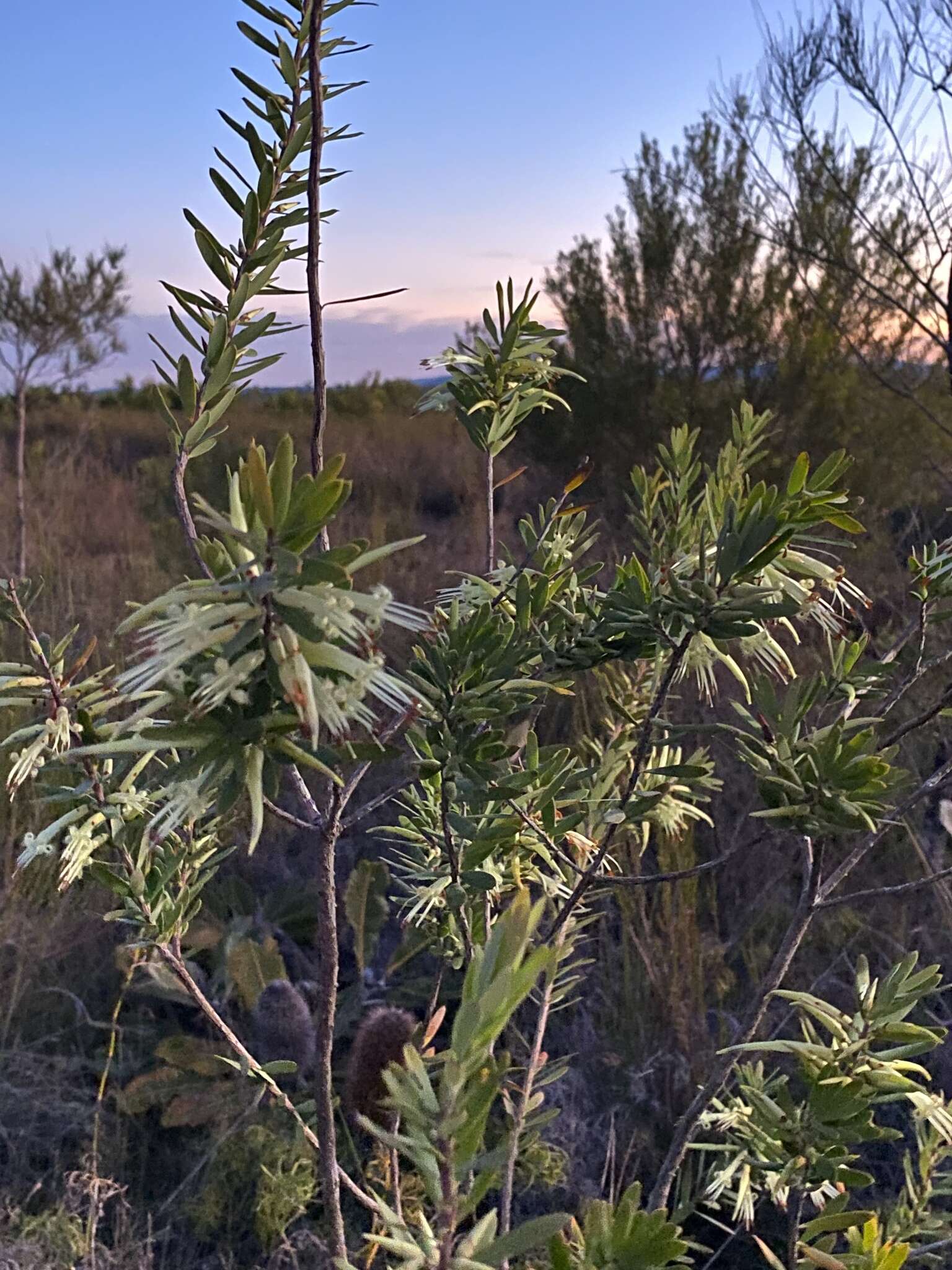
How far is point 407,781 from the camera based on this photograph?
51 cm

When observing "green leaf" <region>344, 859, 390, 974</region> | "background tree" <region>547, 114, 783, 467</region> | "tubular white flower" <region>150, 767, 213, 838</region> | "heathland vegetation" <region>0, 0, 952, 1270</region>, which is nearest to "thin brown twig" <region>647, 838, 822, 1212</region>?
"heathland vegetation" <region>0, 0, 952, 1270</region>

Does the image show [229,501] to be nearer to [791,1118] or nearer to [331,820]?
[331,820]

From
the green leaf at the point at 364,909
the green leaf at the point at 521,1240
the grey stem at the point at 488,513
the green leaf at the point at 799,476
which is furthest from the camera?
the green leaf at the point at 364,909

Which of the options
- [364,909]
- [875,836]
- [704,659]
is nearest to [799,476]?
[704,659]

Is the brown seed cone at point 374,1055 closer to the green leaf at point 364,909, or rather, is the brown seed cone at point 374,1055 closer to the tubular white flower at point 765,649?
the green leaf at point 364,909

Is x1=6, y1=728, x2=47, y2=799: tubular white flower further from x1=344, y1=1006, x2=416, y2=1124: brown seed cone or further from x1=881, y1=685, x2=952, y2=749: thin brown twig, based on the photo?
x1=344, y1=1006, x2=416, y2=1124: brown seed cone

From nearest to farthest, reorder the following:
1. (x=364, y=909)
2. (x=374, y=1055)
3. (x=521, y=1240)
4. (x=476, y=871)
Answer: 1. (x=521, y=1240)
2. (x=476, y=871)
3. (x=374, y=1055)
4. (x=364, y=909)

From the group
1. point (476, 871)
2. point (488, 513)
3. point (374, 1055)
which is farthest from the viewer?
point (374, 1055)

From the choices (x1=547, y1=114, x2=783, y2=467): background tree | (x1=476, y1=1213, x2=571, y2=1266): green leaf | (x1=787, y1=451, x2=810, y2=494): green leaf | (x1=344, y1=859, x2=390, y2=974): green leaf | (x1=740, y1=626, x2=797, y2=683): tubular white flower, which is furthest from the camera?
(x1=547, y1=114, x2=783, y2=467): background tree

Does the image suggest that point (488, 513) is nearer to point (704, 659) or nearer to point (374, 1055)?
point (704, 659)

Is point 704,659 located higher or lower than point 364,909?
higher

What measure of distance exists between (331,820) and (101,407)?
14.3m

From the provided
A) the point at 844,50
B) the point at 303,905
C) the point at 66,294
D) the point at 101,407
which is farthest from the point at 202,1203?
the point at 101,407

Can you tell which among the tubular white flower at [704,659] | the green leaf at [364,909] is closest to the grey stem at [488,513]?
the tubular white flower at [704,659]
